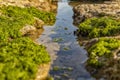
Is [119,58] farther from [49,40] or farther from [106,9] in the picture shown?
[106,9]

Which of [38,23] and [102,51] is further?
[38,23]

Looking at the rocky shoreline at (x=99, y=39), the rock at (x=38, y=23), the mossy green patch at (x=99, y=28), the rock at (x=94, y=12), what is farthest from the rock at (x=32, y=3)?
the mossy green patch at (x=99, y=28)

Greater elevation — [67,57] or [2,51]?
[2,51]

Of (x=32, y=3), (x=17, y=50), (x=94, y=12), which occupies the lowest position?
(x=17, y=50)

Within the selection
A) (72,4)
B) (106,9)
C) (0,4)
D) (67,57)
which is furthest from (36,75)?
(72,4)

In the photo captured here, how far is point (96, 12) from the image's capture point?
152 feet

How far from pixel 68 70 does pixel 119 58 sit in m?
5.01

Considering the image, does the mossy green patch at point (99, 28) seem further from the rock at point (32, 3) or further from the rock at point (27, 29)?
the rock at point (32, 3)

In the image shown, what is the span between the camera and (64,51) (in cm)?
3228

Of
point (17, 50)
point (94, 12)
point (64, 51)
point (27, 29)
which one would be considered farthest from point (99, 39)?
point (94, 12)

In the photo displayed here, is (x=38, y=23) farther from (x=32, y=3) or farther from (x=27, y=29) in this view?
(x=32, y=3)

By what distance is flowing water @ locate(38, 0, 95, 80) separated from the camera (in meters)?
26.0

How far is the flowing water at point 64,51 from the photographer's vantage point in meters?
26.0

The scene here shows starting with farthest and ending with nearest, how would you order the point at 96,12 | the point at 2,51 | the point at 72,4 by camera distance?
1. the point at 72,4
2. the point at 96,12
3. the point at 2,51
